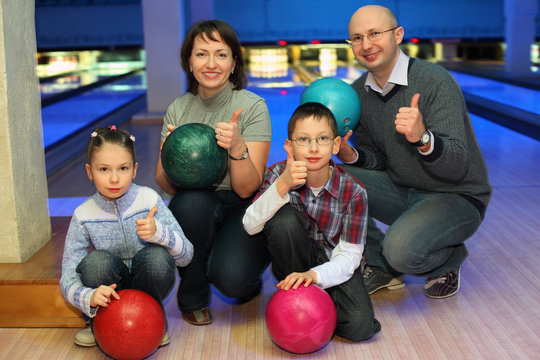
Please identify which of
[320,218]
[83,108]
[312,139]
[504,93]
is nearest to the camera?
[312,139]

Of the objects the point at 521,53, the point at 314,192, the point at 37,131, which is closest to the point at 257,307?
the point at 314,192

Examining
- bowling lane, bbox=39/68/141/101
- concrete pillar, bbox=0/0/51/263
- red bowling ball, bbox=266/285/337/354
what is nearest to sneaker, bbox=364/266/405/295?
red bowling ball, bbox=266/285/337/354

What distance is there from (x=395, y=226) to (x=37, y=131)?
3.55 feet

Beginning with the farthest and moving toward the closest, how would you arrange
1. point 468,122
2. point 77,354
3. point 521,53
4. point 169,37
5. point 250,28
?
point 250,28 → point 521,53 → point 169,37 → point 468,122 → point 77,354

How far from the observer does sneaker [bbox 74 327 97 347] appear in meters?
1.61

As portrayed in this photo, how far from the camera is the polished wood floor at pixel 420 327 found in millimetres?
1546

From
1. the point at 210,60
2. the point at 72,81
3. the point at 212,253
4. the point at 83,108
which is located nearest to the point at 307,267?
the point at 212,253

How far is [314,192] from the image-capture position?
162 cm

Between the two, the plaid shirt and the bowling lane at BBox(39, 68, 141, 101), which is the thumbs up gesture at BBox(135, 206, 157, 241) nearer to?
the plaid shirt

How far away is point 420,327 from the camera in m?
1.67

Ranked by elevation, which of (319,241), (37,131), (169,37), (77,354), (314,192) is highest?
(169,37)

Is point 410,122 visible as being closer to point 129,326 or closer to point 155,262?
point 155,262

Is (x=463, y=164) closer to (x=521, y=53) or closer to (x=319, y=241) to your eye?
(x=319, y=241)

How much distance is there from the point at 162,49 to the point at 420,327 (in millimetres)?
4553
